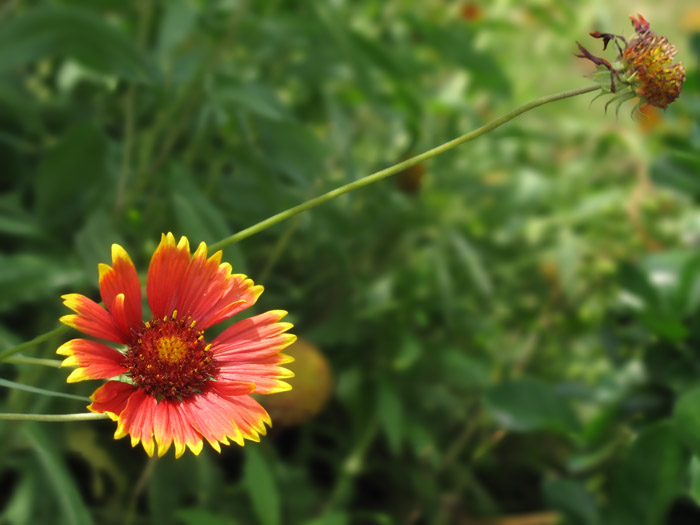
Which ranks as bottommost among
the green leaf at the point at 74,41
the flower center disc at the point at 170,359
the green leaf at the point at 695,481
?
the green leaf at the point at 695,481

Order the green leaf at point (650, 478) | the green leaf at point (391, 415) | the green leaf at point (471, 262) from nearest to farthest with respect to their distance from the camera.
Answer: the green leaf at point (650, 478) → the green leaf at point (391, 415) → the green leaf at point (471, 262)

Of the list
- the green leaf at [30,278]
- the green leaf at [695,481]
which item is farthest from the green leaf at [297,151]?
the green leaf at [695,481]

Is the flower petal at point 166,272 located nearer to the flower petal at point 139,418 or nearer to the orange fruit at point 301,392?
the flower petal at point 139,418

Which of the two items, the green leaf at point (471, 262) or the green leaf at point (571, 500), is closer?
the green leaf at point (571, 500)

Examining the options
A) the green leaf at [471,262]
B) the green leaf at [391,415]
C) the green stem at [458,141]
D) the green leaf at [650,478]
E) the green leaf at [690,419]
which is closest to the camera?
the green stem at [458,141]

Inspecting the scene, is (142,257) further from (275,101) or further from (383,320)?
(383,320)

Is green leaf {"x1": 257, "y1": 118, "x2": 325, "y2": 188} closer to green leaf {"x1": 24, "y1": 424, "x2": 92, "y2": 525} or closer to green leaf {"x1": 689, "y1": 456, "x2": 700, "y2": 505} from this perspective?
green leaf {"x1": 24, "y1": 424, "x2": 92, "y2": 525}

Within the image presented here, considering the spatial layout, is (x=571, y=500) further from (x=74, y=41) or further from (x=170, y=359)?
(x=74, y=41)

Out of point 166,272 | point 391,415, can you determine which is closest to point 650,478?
point 391,415

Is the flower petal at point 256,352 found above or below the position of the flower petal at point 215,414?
above
